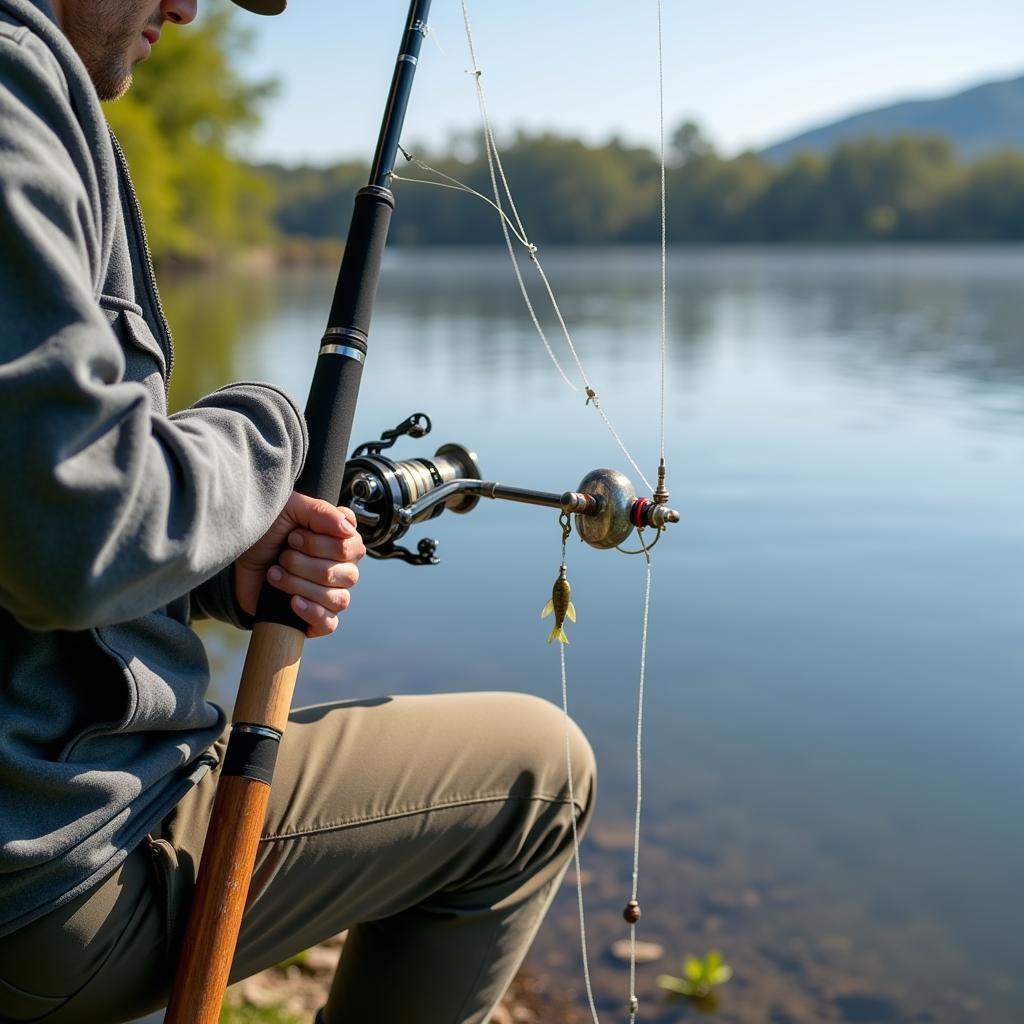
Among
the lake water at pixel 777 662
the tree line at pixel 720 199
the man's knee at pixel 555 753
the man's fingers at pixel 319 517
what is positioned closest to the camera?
the man's fingers at pixel 319 517

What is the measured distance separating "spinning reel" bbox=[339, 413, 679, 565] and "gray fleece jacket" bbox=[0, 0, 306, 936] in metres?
0.36

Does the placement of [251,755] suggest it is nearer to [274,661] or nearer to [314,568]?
[274,661]

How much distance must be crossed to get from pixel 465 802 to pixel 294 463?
575 mm

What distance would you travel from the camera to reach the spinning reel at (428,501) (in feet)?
6.39

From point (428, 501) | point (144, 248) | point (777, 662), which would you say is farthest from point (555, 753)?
point (777, 662)

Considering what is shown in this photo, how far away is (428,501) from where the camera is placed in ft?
6.52

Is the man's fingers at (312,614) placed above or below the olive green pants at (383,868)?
above

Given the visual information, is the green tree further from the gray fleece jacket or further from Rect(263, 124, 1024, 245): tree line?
the gray fleece jacket

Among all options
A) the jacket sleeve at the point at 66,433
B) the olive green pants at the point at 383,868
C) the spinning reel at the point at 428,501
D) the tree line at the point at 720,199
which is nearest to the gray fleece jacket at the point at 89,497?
the jacket sleeve at the point at 66,433

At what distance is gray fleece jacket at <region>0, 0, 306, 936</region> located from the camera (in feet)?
3.84

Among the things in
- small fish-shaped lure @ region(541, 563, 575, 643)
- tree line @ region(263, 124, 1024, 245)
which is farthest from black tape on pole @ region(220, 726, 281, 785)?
tree line @ region(263, 124, 1024, 245)

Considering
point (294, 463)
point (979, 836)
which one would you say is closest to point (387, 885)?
point (294, 463)

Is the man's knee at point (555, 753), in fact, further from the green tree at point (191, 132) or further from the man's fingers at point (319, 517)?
the green tree at point (191, 132)

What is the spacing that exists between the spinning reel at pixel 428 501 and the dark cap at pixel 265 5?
66 cm
